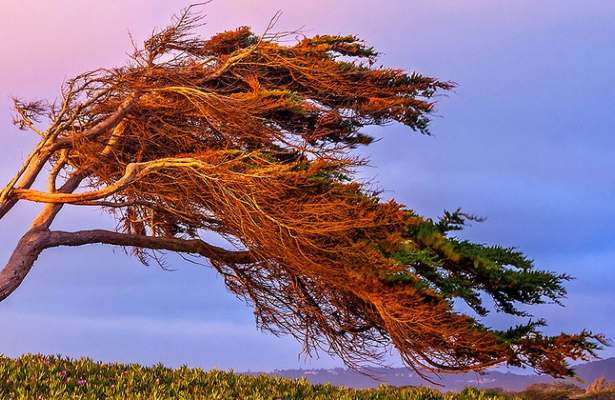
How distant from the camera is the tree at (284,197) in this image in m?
11.2

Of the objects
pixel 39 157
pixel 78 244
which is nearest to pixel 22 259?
pixel 78 244

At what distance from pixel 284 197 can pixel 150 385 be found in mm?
3669

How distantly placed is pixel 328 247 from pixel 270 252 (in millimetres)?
1362

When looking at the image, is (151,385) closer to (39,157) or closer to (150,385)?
(150,385)

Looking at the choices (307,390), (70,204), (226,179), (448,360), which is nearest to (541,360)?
(448,360)

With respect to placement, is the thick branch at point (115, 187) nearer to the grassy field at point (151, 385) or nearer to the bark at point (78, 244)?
the bark at point (78, 244)

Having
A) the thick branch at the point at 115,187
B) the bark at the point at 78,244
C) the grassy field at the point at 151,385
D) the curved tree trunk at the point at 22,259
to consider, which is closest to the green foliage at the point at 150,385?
the grassy field at the point at 151,385

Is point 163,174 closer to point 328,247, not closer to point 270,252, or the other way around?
point 270,252

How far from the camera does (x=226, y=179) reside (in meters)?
12.5

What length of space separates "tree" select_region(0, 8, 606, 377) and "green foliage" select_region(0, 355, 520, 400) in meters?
1.17

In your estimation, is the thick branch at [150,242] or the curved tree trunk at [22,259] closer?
the curved tree trunk at [22,259]

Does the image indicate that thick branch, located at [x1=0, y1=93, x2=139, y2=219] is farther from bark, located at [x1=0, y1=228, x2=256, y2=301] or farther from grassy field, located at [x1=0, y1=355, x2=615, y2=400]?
grassy field, located at [x1=0, y1=355, x2=615, y2=400]

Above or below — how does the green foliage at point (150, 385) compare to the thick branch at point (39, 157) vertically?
below

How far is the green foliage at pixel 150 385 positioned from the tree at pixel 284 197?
1.17 metres
